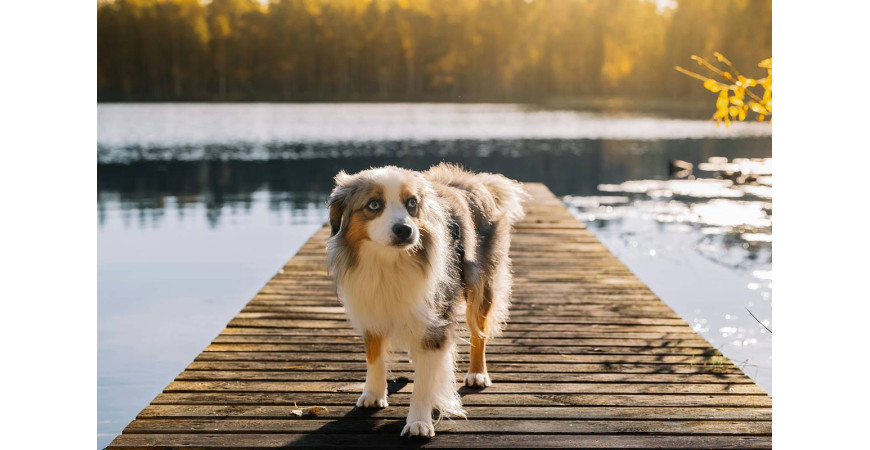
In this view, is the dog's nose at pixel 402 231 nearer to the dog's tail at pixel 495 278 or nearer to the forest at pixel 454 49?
the dog's tail at pixel 495 278

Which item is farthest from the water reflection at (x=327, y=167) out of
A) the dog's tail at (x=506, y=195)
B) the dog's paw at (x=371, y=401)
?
the dog's paw at (x=371, y=401)

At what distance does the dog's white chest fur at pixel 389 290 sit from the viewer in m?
3.32

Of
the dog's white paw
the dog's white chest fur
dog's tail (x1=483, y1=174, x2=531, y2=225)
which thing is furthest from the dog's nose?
dog's tail (x1=483, y1=174, x2=531, y2=225)

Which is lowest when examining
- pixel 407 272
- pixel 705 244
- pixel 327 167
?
pixel 705 244

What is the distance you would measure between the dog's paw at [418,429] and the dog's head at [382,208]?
77 centimetres

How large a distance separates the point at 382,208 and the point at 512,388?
1406mm

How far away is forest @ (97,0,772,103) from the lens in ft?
134

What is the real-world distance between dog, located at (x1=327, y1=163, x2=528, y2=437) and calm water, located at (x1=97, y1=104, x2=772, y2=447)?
2.12 meters

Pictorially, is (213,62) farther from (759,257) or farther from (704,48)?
(759,257)

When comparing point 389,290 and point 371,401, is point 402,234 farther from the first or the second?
point 371,401

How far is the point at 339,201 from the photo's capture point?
328cm

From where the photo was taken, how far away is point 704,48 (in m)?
45.1
